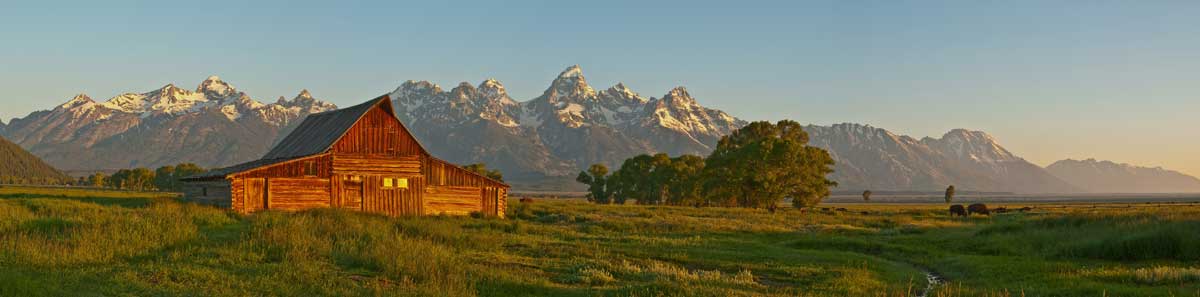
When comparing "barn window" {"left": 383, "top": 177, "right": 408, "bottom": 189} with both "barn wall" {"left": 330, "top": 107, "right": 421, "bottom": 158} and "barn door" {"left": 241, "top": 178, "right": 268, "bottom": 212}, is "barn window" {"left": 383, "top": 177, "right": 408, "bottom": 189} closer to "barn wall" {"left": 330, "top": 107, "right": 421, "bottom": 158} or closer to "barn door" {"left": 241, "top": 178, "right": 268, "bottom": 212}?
"barn wall" {"left": 330, "top": 107, "right": 421, "bottom": 158}

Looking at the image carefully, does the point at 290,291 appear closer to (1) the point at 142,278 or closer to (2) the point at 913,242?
(1) the point at 142,278

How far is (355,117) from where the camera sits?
46156mm

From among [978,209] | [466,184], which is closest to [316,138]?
[466,184]

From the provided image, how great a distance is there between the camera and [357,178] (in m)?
44.7

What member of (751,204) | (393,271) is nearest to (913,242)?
(393,271)

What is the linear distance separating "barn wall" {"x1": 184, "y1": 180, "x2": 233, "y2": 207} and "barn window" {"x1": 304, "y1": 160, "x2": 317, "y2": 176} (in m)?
4.16

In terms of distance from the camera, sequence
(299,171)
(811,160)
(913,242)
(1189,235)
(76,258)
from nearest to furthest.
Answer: (76,258) < (1189,235) < (913,242) < (299,171) < (811,160)

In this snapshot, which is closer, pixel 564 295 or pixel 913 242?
pixel 564 295

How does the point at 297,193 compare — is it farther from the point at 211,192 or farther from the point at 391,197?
the point at 211,192

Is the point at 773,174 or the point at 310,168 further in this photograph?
the point at 773,174

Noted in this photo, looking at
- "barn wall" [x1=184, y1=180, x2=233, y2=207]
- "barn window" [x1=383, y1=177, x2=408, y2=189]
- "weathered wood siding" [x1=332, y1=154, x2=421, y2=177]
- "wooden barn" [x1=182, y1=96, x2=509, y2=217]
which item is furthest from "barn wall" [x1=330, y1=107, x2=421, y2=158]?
"barn wall" [x1=184, y1=180, x2=233, y2=207]

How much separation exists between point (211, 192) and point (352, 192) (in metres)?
8.75

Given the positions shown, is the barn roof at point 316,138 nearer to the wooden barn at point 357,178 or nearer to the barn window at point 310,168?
the wooden barn at point 357,178

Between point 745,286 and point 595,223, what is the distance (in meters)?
26.0
